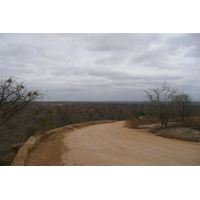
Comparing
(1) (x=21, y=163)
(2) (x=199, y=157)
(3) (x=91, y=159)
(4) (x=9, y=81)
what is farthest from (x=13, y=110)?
(2) (x=199, y=157)

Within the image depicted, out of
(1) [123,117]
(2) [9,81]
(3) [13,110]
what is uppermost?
(2) [9,81]

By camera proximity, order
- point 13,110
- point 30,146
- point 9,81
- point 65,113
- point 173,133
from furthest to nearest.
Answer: point 65,113
point 173,133
point 13,110
point 30,146
point 9,81

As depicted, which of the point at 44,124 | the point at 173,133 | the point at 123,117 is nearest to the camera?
the point at 173,133

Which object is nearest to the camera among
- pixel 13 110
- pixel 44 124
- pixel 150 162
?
pixel 150 162

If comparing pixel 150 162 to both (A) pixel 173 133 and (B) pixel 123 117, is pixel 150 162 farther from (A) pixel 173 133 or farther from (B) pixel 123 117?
(B) pixel 123 117

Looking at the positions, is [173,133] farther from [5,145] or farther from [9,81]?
[5,145]

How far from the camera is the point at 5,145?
33.3ft

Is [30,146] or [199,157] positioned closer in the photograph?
[199,157]

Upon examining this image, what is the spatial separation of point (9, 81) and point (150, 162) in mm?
6702

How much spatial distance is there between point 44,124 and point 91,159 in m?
13.4

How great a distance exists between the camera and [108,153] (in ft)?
22.1

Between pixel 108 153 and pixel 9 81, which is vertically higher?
pixel 9 81

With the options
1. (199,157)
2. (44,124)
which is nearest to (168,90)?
(199,157)

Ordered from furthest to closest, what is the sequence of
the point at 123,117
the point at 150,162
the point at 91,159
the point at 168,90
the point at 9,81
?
the point at 123,117
the point at 168,90
the point at 9,81
the point at 91,159
the point at 150,162
